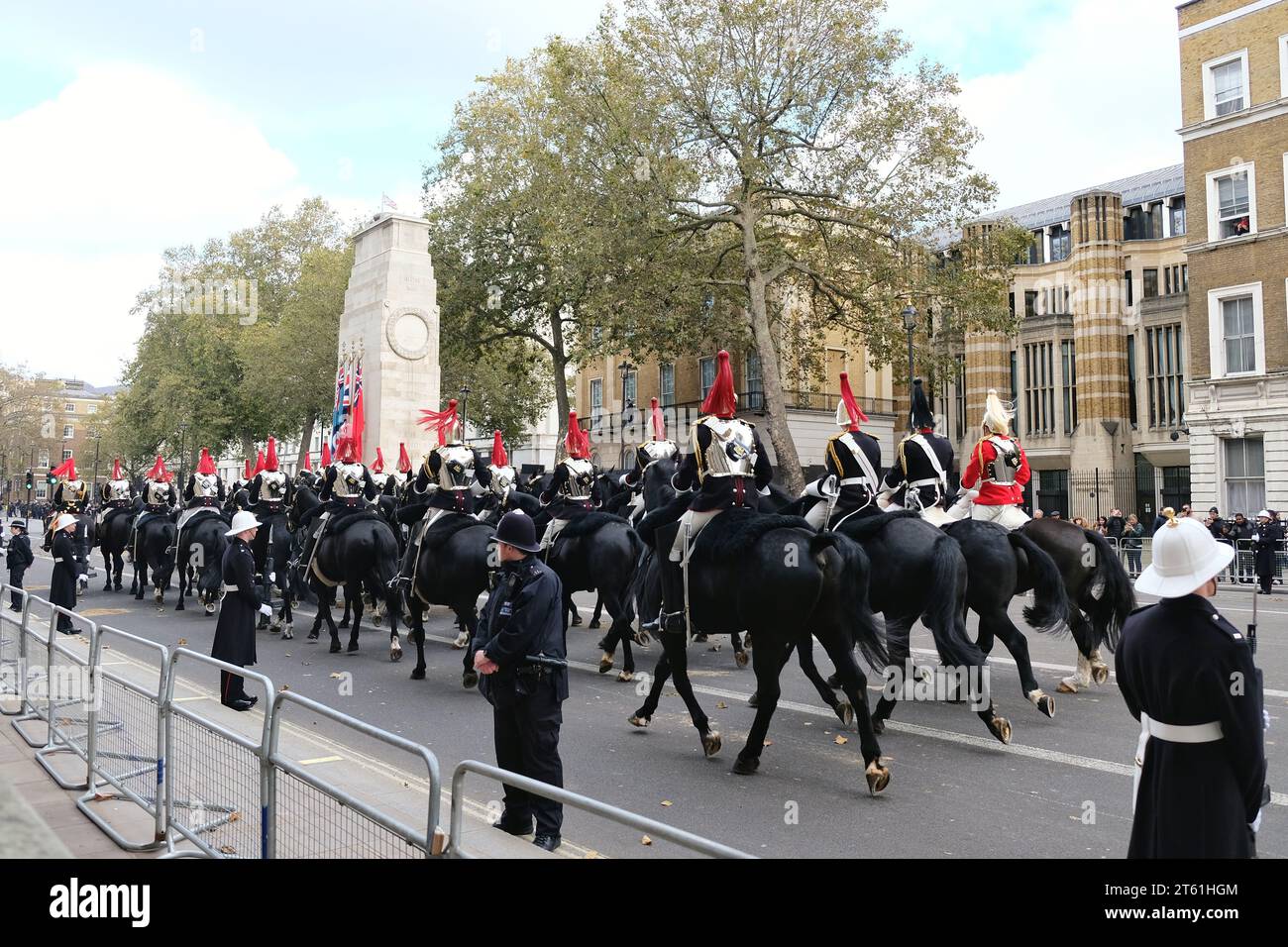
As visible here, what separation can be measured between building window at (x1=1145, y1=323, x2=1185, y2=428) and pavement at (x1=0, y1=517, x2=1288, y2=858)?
37354mm

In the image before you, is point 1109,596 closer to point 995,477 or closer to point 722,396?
point 995,477

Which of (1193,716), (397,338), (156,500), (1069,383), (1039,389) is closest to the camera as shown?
(1193,716)

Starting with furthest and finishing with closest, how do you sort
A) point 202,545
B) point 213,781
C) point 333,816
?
point 202,545 → point 213,781 → point 333,816

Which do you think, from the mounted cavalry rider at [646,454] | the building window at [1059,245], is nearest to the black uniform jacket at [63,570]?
the mounted cavalry rider at [646,454]

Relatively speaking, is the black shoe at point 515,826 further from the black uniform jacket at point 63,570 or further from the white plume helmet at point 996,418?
the black uniform jacket at point 63,570

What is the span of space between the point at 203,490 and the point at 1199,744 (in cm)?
1746

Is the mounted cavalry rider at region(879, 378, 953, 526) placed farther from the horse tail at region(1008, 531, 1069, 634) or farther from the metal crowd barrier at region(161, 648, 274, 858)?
the metal crowd barrier at region(161, 648, 274, 858)

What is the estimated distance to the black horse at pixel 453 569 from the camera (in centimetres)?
1096

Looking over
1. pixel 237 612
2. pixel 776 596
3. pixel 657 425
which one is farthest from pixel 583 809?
pixel 657 425

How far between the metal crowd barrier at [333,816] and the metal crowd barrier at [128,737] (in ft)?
4.56

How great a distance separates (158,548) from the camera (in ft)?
62.5

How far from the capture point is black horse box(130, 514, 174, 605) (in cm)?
1879
